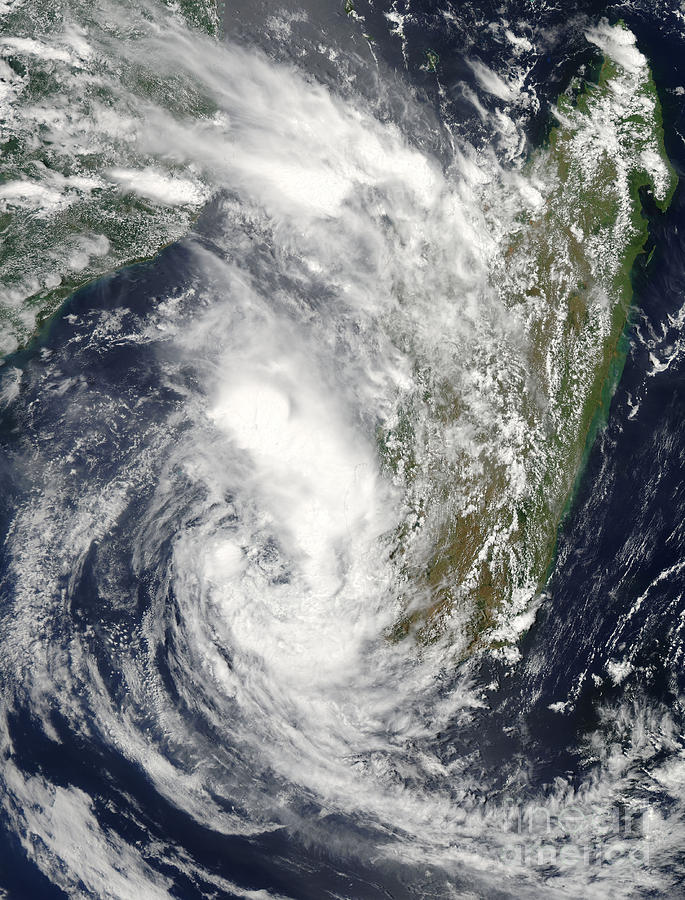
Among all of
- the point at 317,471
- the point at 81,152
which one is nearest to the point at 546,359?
the point at 317,471

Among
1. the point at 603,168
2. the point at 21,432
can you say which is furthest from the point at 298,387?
the point at 603,168

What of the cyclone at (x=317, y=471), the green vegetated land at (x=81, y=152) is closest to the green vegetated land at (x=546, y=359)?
the cyclone at (x=317, y=471)

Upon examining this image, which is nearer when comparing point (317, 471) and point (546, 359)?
point (317, 471)

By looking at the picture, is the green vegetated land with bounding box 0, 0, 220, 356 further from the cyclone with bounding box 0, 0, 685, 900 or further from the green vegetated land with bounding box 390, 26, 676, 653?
the green vegetated land with bounding box 390, 26, 676, 653

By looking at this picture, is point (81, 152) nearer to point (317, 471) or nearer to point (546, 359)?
point (317, 471)

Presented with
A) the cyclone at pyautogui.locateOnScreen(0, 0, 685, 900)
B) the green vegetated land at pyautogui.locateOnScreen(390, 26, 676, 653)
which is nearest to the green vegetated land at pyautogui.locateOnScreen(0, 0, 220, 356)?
the cyclone at pyautogui.locateOnScreen(0, 0, 685, 900)

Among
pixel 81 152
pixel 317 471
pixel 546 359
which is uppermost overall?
pixel 546 359
